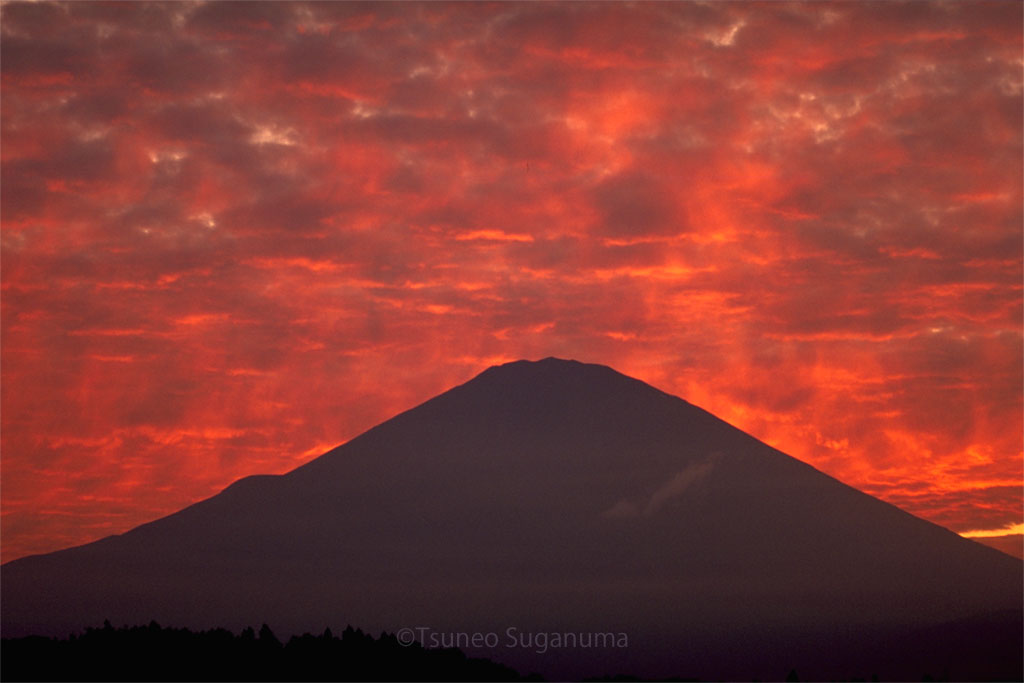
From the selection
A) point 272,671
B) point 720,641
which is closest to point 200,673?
point 272,671

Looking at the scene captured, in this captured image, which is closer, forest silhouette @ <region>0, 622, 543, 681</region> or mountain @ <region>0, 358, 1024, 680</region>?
forest silhouette @ <region>0, 622, 543, 681</region>

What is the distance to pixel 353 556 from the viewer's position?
192m

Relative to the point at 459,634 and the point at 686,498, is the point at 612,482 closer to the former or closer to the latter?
the point at 686,498

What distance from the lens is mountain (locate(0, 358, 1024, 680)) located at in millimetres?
162500

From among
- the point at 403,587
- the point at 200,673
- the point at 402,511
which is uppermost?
the point at 402,511

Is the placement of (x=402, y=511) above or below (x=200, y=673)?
above

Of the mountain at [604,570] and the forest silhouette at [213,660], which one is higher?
the mountain at [604,570]

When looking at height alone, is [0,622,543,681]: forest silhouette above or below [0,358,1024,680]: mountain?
below

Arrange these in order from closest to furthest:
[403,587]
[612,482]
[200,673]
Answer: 1. [200,673]
2. [403,587]
3. [612,482]

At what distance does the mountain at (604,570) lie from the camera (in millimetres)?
162500

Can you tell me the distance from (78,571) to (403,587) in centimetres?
5911

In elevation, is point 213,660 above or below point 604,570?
Result: below

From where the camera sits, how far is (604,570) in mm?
177500

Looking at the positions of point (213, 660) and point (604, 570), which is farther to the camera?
point (604, 570)
